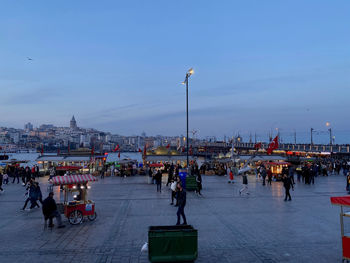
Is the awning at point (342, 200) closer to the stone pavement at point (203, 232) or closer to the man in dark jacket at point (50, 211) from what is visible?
the stone pavement at point (203, 232)

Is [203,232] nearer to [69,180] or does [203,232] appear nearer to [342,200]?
[342,200]

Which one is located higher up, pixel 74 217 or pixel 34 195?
pixel 34 195

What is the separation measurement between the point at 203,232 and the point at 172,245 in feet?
10.0

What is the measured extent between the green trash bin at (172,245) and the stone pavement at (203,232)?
1.99 feet

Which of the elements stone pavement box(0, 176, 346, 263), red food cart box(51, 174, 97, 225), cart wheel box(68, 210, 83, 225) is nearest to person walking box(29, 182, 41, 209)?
stone pavement box(0, 176, 346, 263)

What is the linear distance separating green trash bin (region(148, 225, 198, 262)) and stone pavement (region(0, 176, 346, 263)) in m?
0.61

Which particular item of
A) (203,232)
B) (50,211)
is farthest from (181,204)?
(50,211)

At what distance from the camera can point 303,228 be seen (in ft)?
33.9

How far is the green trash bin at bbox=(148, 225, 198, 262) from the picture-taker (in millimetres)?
7074

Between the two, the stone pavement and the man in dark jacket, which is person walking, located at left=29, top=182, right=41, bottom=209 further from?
the man in dark jacket

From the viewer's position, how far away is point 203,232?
998cm

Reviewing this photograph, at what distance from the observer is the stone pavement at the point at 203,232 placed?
7.79 metres

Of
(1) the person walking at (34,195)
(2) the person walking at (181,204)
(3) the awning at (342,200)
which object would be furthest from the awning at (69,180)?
(3) the awning at (342,200)

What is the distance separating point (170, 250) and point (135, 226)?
389 cm
